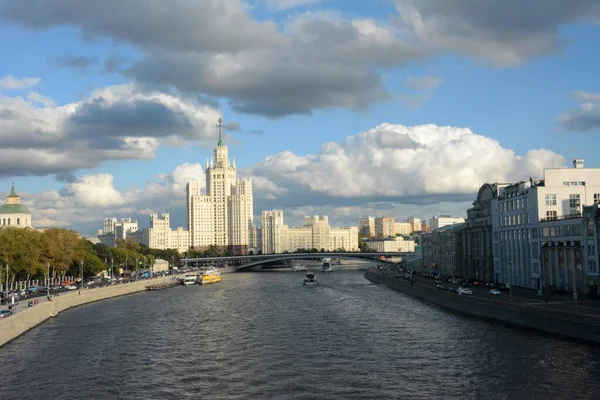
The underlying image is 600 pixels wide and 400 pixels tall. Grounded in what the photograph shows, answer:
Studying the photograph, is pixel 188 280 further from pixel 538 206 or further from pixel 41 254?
pixel 538 206

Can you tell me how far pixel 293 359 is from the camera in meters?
42.7

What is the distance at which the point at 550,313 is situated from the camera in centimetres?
4966

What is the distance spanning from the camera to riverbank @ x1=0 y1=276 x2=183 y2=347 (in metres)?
51.9

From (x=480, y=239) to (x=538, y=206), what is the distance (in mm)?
24802

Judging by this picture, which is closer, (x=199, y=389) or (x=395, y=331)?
(x=199, y=389)

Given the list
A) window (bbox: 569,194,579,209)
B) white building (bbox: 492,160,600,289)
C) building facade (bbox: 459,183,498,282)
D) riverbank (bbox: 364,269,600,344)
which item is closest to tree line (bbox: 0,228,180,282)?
riverbank (bbox: 364,269,600,344)

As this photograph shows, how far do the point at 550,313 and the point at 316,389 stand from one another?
23.9 m

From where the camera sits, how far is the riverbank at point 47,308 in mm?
51875

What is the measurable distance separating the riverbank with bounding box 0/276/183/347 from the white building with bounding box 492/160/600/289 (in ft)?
173

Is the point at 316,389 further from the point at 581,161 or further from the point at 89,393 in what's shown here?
the point at 581,161

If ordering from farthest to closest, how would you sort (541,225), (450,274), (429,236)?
(429,236), (450,274), (541,225)

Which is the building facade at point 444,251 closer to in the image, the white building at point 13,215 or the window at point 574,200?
the window at point 574,200

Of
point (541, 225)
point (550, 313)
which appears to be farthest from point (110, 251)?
point (550, 313)

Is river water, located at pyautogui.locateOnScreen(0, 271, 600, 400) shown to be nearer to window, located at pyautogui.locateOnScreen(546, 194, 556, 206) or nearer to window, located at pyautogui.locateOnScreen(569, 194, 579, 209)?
window, located at pyautogui.locateOnScreen(546, 194, 556, 206)
